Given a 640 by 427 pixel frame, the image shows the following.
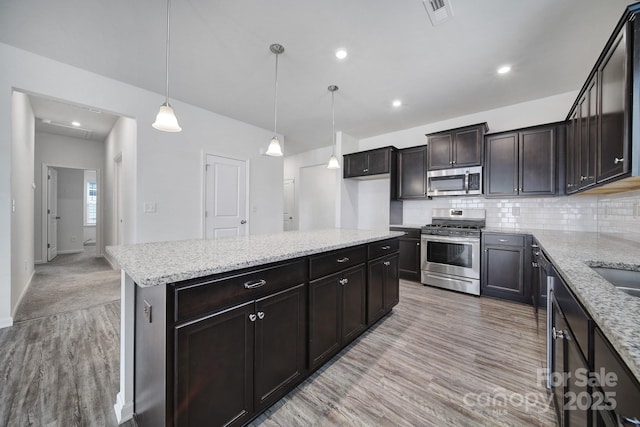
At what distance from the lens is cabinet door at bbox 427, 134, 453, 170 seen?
3.78 meters

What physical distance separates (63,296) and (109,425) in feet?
9.76

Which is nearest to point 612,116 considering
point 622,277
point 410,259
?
point 622,277

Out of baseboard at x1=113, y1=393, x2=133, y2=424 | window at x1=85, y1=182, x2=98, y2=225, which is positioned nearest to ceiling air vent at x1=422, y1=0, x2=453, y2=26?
baseboard at x1=113, y1=393, x2=133, y2=424

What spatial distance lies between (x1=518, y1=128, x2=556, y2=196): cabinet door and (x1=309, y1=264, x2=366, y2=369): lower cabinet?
273cm

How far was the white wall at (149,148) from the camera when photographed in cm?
240

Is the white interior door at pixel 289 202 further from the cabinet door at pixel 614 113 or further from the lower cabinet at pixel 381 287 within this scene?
the cabinet door at pixel 614 113

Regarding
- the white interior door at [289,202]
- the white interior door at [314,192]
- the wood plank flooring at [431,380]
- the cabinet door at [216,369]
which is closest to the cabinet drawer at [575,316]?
the wood plank flooring at [431,380]

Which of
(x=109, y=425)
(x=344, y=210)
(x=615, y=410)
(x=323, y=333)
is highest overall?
(x=344, y=210)

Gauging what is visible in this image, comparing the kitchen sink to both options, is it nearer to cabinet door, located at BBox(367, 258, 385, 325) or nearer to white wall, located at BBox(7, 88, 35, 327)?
cabinet door, located at BBox(367, 258, 385, 325)

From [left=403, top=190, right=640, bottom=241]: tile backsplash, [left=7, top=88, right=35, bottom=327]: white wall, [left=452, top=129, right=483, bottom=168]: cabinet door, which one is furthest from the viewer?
[left=452, top=129, right=483, bottom=168]: cabinet door

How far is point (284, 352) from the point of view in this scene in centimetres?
147

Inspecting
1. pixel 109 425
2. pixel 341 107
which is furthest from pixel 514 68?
pixel 109 425

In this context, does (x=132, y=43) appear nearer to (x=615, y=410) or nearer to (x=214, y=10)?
(x=214, y=10)

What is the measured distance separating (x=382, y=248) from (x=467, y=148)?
2329 millimetres
